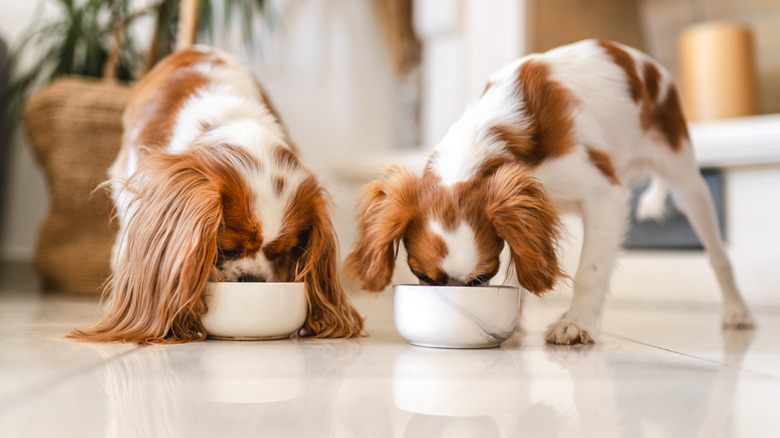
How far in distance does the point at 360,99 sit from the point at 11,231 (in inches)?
77.4

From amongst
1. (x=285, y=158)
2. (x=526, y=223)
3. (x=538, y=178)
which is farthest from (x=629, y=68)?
(x=285, y=158)

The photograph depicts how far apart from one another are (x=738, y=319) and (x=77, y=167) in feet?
7.80

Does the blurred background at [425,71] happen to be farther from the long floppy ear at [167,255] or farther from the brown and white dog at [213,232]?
the long floppy ear at [167,255]

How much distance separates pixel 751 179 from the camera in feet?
9.77

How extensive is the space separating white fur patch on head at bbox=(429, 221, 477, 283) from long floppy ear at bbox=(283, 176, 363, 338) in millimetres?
352

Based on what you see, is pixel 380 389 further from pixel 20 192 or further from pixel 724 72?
pixel 20 192

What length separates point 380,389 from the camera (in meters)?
1.00

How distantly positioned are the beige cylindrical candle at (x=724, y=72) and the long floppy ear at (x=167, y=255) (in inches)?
96.3

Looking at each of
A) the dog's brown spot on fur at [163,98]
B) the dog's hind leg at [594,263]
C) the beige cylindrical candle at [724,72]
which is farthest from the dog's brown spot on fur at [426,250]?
the beige cylindrical candle at [724,72]

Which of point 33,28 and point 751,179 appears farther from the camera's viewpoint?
point 33,28

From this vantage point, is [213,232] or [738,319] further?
[738,319]

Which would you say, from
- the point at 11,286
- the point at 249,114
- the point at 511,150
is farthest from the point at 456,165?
the point at 11,286

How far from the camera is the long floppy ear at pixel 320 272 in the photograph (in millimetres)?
1586

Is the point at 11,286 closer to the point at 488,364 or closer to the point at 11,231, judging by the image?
the point at 11,231
